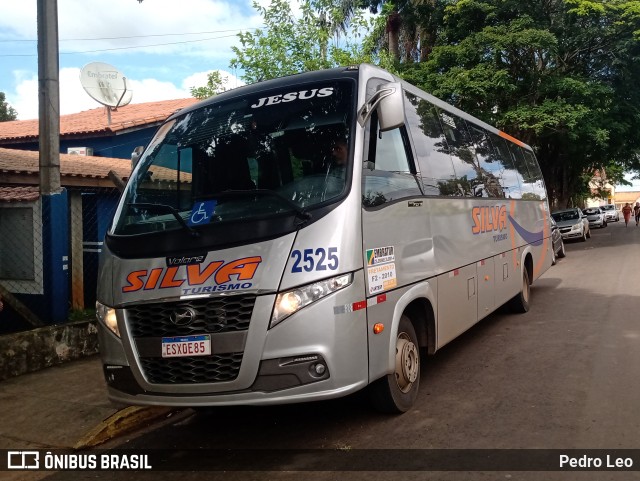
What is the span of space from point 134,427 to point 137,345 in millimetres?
1381

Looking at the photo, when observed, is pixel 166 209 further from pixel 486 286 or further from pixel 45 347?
pixel 486 286

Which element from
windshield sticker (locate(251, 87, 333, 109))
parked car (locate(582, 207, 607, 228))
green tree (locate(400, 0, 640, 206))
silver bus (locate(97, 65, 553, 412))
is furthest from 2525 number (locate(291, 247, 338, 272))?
parked car (locate(582, 207, 607, 228))

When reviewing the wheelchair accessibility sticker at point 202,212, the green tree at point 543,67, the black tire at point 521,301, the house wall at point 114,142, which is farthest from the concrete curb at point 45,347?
the green tree at point 543,67

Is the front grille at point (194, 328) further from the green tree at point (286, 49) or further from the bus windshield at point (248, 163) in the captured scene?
the green tree at point (286, 49)

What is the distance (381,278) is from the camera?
4.17 meters

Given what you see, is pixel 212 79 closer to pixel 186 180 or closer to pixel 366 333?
pixel 186 180

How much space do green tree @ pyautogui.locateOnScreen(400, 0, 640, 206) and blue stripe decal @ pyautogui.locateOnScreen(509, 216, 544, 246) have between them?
26.5ft

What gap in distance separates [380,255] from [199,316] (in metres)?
1.41

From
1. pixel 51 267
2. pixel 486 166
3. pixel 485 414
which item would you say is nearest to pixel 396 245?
pixel 485 414

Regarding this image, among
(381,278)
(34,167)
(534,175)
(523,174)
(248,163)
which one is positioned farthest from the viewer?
(534,175)

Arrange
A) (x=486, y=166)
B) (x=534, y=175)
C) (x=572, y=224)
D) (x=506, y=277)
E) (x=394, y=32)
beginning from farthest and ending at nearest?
1. (x=572, y=224)
2. (x=394, y=32)
3. (x=534, y=175)
4. (x=506, y=277)
5. (x=486, y=166)

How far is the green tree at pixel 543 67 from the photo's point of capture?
1761cm

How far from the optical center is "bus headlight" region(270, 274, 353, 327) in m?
3.61

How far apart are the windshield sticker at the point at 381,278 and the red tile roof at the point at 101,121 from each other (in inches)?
539
